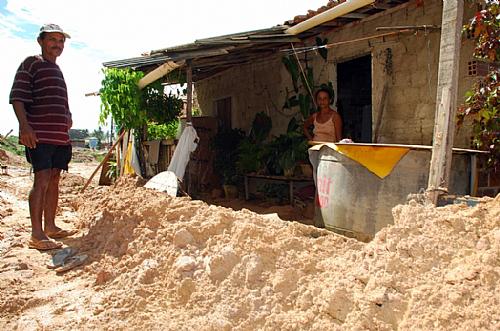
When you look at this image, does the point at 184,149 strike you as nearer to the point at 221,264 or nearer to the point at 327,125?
the point at 327,125

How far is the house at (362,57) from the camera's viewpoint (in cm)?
465

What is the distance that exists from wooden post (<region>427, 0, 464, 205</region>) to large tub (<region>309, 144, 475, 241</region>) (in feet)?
1.02

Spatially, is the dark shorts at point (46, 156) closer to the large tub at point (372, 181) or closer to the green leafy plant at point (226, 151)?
the large tub at point (372, 181)

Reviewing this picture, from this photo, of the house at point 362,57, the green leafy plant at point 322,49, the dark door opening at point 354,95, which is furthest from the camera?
the dark door opening at point 354,95

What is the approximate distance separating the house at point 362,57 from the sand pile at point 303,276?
2676 millimetres

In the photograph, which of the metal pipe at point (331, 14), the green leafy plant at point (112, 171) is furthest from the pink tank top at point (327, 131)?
the green leafy plant at point (112, 171)

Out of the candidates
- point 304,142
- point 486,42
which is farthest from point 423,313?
point 304,142

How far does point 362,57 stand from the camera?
6.15m

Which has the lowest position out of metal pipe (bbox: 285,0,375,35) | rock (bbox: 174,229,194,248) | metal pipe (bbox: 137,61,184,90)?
rock (bbox: 174,229,194,248)

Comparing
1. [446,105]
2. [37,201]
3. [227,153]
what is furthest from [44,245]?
[227,153]

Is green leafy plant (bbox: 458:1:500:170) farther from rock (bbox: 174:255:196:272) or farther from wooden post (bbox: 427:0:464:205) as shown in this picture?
rock (bbox: 174:255:196:272)

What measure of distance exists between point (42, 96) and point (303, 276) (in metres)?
3.16

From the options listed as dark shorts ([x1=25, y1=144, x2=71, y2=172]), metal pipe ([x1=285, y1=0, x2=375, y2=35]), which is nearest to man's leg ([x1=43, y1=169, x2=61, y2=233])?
dark shorts ([x1=25, y1=144, x2=71, y2=172])

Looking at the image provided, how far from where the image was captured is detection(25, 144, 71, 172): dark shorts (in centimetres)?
375
